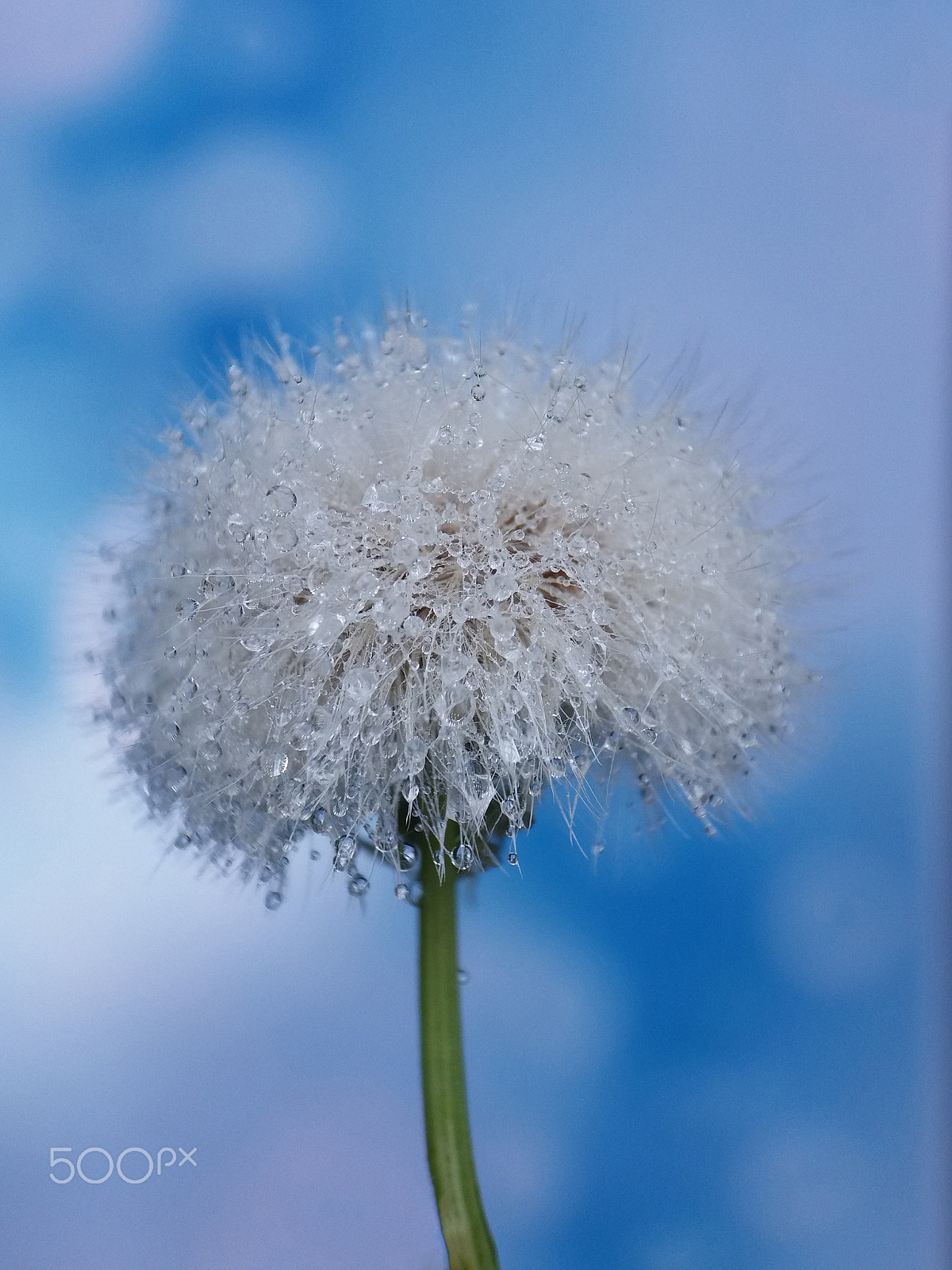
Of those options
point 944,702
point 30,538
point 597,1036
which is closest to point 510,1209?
point 597,1036

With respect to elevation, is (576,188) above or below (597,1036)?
above

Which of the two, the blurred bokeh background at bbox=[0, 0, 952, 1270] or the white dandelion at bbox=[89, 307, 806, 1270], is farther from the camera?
the blurred bokeh background at bbox=[0, 0, 952, 1270]

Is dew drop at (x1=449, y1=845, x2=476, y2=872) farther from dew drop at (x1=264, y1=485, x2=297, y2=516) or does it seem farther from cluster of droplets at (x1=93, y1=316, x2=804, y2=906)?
dew drop at (x1=264, y1=485, x2=297, y2=516)

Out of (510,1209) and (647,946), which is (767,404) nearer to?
(647,946)

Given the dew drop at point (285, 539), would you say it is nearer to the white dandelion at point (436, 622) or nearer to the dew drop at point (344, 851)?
the white dandelion at point (436, 622)

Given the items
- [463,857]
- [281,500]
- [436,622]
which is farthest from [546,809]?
[281,500]

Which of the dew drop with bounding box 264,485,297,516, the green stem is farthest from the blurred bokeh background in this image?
the dew drop with bounding box 264,485,297,516
